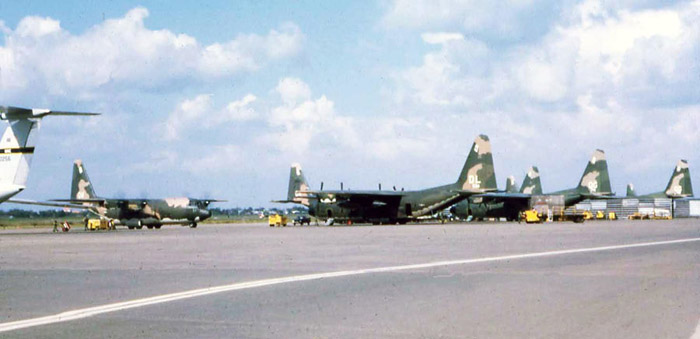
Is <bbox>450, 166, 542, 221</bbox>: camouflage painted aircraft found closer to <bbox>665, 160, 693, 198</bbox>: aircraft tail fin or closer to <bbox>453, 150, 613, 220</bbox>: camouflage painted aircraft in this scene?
<bbox>453, 150, 613, 220</bbox>: camouflage painted aircraft

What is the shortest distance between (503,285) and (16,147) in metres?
32.1

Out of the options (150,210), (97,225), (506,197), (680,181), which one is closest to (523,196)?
(506,197)

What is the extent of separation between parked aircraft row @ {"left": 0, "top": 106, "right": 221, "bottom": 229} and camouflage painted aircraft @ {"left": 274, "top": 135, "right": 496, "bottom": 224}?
11.2 meters

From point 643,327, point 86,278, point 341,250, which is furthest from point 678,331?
point 341,250

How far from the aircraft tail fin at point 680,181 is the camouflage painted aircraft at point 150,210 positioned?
6344cm

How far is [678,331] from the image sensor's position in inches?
321

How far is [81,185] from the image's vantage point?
2790 inches

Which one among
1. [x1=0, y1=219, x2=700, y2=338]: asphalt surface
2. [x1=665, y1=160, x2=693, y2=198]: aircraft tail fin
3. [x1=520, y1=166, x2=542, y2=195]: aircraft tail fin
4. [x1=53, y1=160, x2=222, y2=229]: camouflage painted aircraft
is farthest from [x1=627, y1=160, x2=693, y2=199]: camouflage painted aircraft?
[x1=0, y1=219, x2=700, y2=338]: asphalt surface

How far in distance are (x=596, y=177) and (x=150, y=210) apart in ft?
161

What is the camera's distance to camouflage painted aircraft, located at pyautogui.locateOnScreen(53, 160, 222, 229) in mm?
63406

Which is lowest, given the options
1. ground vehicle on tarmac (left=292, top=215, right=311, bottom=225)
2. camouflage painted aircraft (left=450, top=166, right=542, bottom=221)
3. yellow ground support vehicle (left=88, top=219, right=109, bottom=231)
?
yellow ground support vehicle (left=88, top=219, right=109, bottom=231)

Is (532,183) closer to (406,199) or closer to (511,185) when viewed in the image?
(511,185)

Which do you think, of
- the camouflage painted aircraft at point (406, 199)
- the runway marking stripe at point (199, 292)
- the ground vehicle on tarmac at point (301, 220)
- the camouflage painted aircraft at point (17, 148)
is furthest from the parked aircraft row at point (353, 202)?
the runway marking stripe at point (199, 292)

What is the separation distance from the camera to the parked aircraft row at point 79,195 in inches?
1462
